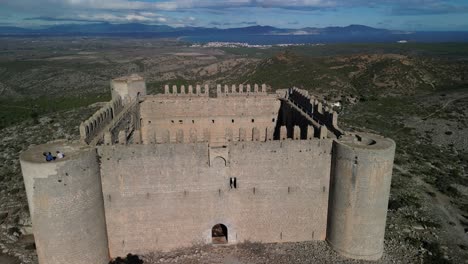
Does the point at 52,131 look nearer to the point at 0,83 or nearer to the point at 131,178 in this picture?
the point at 131,178

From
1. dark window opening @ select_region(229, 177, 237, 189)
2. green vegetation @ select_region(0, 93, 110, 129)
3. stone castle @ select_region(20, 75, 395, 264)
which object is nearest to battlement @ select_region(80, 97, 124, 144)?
stone castle @ select_region(20, 75, 395, 264)

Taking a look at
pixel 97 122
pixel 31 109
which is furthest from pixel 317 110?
pixel 31 109

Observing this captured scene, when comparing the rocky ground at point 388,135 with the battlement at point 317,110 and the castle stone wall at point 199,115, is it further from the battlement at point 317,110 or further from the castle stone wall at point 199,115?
the castle stone wall at point 199,115

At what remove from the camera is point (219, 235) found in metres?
Result: 19.2

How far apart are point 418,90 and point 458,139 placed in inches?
1117

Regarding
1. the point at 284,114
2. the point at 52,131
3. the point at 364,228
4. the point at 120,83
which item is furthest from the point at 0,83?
the point at 364,228

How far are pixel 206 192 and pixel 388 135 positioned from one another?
91.6 ft

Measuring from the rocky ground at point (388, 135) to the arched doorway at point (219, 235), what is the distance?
0.55 metres

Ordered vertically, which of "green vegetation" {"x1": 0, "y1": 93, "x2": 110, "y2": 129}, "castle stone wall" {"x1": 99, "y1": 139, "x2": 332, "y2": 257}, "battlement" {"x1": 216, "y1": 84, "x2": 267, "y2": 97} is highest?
"battlement" {"x1": 216, "y1": 84, "x2": 267, "y2": 97}

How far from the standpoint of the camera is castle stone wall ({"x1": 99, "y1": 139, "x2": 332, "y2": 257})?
16.4 meters

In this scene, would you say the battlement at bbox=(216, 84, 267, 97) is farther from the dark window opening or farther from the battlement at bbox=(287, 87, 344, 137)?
the dark window opening

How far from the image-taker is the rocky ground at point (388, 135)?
714 inches

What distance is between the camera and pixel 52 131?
130ft

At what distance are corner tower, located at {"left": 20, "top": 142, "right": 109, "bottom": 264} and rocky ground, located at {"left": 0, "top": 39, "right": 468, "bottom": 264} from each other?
10.3 ft
